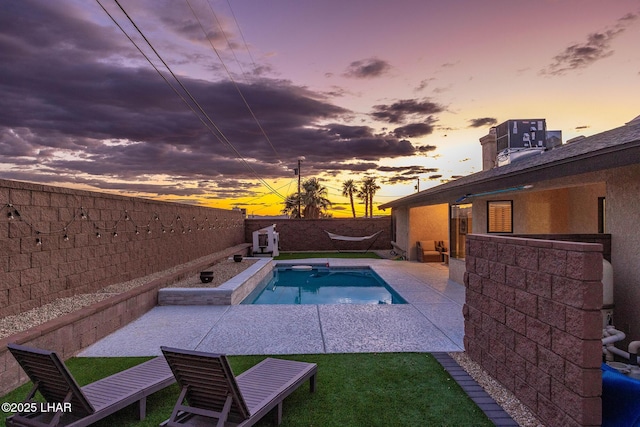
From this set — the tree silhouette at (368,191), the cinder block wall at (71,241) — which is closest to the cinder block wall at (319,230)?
the cinder block wall at (71,241)

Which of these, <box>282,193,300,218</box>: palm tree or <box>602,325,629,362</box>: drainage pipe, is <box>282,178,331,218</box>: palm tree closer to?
<box>282,193,300,218</box>: palm tree

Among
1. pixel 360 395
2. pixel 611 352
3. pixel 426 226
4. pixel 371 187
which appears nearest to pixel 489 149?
pixel 426 226

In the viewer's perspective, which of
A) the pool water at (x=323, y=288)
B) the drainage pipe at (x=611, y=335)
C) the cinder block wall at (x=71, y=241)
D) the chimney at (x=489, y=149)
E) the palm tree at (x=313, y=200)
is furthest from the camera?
the palm tree at (x=313, y=200)

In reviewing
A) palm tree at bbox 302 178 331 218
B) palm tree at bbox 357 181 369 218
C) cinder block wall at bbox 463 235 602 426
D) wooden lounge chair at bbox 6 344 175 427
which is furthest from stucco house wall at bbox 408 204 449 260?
palm tree at bbox 357 181 369 218

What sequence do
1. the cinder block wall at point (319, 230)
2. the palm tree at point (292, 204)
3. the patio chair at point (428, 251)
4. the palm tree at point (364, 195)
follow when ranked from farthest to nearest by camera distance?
the palm tree at point (364, 195), the palm tree at point (292, 204), the cinder block wall at point (319, 230), the patio chair at point (428, 251)

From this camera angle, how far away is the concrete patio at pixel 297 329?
6220mm

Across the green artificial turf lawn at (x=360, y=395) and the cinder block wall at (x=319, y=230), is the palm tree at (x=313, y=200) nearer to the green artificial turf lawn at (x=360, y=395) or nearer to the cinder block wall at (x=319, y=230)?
the cinder block wall at (x=319, y=230)

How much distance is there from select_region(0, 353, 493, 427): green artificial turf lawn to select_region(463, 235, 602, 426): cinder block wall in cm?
62

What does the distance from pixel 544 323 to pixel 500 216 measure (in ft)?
25.6

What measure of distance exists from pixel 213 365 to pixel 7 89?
1209 centimetres

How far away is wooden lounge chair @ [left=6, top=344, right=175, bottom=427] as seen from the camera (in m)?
3.35

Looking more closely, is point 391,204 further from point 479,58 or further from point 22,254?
point 22,254

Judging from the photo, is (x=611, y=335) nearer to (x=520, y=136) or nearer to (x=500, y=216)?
(x=500, y=216)

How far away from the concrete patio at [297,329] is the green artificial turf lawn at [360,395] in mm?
458
